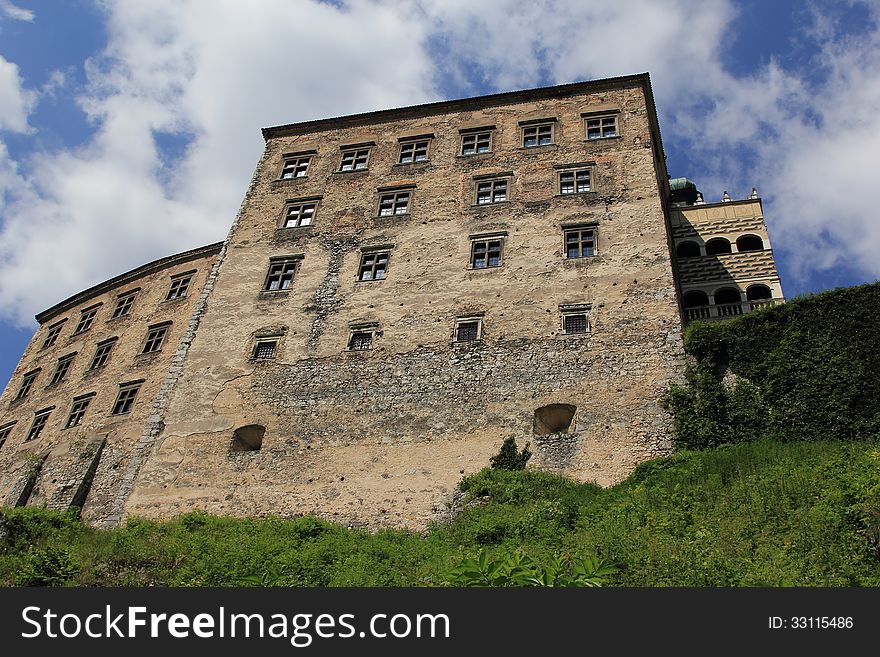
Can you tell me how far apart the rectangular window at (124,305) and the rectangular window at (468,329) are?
1473cm

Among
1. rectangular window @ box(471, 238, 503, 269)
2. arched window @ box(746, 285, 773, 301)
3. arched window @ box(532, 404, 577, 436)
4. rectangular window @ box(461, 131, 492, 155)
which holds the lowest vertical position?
arched window @ box(532, 404, 577, 436)

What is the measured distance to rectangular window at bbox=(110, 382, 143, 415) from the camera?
25720 millimetres

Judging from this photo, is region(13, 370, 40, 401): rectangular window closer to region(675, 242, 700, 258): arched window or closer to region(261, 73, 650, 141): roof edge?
region(261, 73, 650, 141): roof edge

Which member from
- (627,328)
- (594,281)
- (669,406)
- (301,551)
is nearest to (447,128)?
(594,281)

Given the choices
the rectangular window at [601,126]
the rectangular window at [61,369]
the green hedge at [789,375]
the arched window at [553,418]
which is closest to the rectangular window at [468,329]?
the arched window at [553,418]

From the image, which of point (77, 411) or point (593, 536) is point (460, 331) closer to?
point (593, 536)

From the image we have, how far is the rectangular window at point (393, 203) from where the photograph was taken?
26562 millimetres

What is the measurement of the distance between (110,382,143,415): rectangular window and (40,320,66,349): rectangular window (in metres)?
8.43

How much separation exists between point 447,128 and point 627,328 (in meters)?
11.9

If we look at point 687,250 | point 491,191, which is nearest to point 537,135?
point 491,191

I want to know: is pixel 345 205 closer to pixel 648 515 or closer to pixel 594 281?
pixel 594 281

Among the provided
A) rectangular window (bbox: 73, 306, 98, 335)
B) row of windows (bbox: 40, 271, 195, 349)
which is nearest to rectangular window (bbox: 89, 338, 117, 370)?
row of windows (bbox: 40, 271, 195, 349)

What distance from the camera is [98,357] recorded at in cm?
2923

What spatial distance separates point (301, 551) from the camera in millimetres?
15992
